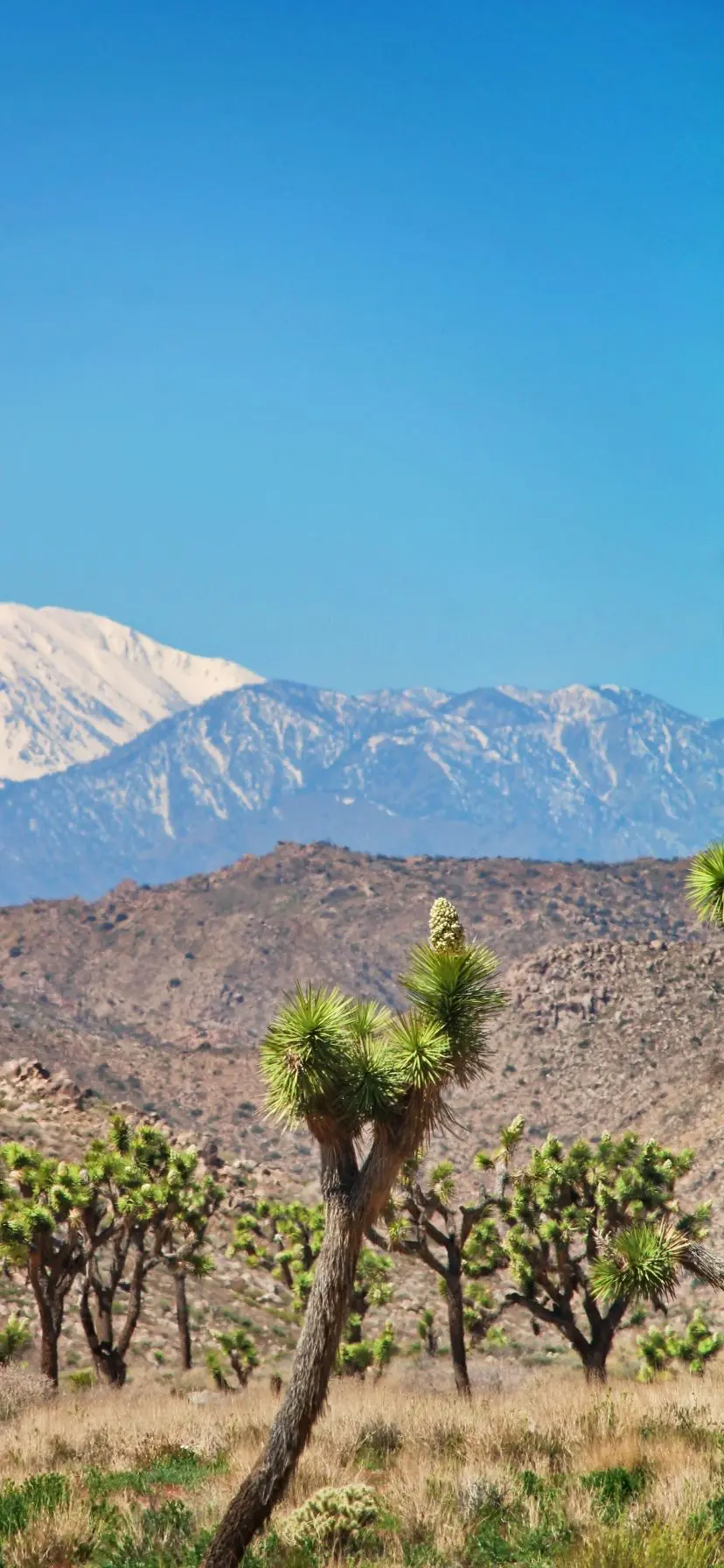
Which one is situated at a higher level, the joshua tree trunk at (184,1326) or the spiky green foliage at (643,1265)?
the spiky green foliage at (643,1265)

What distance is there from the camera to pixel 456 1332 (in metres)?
22.9

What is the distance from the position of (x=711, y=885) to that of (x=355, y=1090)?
4048mm

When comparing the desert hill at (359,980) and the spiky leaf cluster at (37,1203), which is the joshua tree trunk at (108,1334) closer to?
the spiky leaf cluster at (37,1203)

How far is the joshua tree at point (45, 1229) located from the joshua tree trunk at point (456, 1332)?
6.96 metres

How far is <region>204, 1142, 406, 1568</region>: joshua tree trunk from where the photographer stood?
10414 millimetres

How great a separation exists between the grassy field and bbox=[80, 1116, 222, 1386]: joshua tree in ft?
28.5

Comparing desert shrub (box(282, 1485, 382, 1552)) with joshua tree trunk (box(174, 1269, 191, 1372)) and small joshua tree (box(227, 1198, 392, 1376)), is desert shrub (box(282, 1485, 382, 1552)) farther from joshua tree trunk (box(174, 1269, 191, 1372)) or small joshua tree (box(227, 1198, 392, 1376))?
joshua tree trunk (box(174, 1269, 191, 1372))

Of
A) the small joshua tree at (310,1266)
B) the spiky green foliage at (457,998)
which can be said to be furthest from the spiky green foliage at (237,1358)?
the spiky green foliage at (457,998)

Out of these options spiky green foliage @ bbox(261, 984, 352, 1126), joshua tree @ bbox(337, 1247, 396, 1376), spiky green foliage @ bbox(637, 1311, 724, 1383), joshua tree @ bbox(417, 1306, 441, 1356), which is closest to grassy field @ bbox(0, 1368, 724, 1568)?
spiky green foliage @ bbox(261, 984, 352, 1126)

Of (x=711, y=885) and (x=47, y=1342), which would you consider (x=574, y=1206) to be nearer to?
(x=47, y=1342)

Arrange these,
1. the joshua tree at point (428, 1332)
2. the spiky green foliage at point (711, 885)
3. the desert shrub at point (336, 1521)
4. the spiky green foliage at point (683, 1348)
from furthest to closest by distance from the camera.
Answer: the joshua tree at point (428, 1332) → the spiky green foliage at point (683, 1348) → the spiky green foliage at point (711, 885) → the desert shrub at point (336, 1521)

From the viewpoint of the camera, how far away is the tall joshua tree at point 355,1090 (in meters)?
10.6

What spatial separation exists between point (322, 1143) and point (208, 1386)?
2125 centimetres

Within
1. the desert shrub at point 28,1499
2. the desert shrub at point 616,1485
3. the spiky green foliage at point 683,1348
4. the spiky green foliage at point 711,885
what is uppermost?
the spiky green foliage at point 711,885
